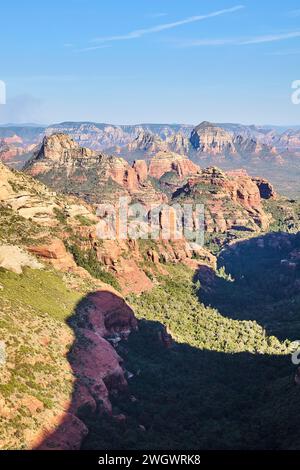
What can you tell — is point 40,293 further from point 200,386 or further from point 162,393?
point 200,386

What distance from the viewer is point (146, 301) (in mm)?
121000

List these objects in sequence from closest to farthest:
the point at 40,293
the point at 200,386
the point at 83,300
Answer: the point at 200,386
the point at 40,293
the point at 83,300

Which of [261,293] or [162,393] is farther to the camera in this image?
[261,293]

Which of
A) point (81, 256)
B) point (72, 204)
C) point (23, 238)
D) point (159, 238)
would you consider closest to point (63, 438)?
point (23, 238)

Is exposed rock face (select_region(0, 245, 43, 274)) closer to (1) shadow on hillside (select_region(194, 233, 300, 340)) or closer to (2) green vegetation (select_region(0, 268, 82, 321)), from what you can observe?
(2) green vegetation (select_region(0, 268, 82, 321))

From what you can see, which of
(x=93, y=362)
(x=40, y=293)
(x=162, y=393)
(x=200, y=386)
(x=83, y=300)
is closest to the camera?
(x=93, y=362)

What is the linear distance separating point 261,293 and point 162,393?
88092 millimetres

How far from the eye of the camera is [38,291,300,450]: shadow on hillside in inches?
2515

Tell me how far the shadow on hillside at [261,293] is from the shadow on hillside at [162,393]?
26904mm

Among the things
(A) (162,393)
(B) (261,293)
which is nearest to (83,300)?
(A) (162,393)

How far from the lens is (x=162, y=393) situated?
8012 cm

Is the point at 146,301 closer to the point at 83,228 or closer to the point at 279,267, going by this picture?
the point at 83,228

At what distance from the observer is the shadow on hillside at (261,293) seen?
128 m
